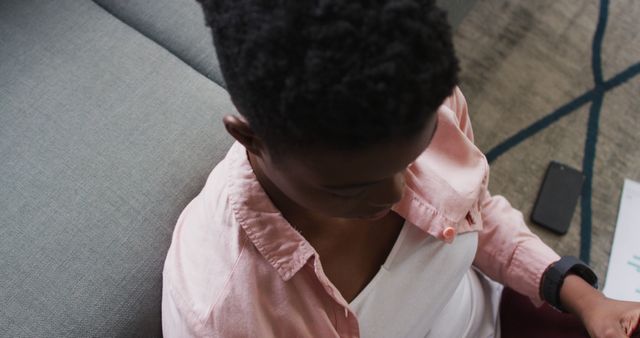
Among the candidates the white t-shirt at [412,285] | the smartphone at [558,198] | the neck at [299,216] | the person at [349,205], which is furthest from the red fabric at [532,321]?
the smartphone at [558,198]

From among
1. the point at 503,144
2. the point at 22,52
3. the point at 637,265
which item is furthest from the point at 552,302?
the point at 22,52

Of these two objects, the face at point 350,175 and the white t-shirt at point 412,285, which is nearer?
the face at point 350,175

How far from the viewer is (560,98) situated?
144 centimetres

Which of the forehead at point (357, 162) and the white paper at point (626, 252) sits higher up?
the forehead at point (357, 162)

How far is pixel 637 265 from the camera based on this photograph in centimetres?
121

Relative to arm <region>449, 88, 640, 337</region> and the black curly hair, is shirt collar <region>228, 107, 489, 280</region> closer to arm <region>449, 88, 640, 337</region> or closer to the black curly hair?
arm <region>449, 88, 640, 337</region>

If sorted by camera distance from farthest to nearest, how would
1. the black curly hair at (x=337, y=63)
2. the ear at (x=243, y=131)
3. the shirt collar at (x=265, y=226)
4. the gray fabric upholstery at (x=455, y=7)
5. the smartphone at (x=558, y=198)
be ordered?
1. the smartphone at (x=558, y=198)
2. the gray fabric upholstery at (x=455, y=7)
3. the shirt collar at (x=265, y=226)
4. the ear at (x=243, y=131)
5. the black curly hair at (x=337, y=63)

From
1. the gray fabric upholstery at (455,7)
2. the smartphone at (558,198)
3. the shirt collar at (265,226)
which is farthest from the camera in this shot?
the smartphone at (558,198)

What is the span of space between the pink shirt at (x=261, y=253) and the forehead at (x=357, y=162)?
0.53 feet

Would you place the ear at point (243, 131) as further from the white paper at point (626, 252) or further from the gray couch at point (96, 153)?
the white paper at point (626, 252)

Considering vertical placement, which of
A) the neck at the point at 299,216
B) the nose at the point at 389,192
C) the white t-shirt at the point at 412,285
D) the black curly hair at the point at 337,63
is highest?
the black curly hair at the point at 337,63

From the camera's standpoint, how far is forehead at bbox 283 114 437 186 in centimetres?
40

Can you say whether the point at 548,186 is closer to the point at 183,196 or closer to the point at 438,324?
the point at 438,324

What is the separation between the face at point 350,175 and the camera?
403mm
